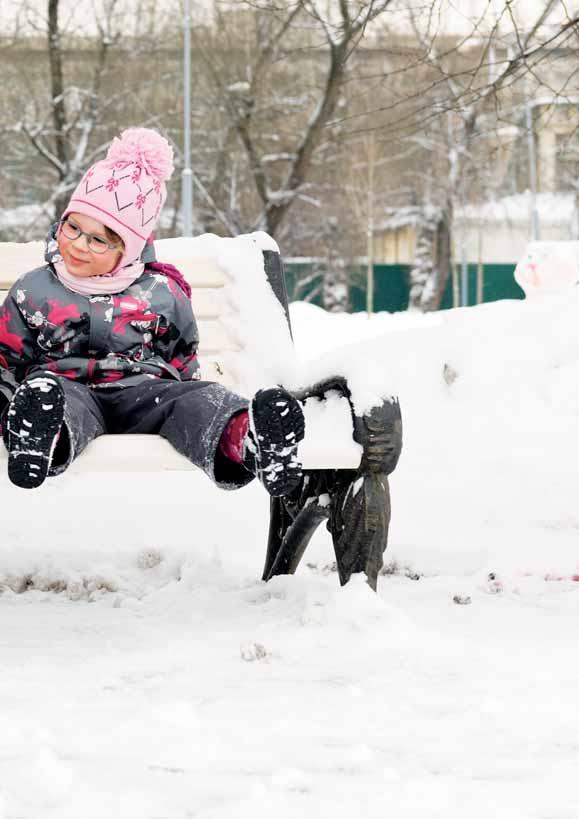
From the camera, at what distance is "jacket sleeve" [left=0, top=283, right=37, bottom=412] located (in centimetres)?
355

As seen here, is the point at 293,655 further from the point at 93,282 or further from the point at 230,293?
the point at 230,293

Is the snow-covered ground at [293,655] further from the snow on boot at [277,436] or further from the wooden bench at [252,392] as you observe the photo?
the snow on boot at [277,436]

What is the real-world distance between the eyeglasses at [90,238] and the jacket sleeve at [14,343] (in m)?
0.21

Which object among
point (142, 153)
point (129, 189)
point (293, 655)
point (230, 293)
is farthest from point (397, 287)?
point (293, 655)

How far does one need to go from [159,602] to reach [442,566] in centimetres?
118

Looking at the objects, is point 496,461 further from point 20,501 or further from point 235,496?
point 20,501

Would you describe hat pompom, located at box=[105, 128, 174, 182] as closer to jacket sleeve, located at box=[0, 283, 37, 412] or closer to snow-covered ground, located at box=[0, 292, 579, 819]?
jacket sleeve, located at box=[0, 283, 37, 412]

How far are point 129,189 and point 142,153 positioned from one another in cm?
17

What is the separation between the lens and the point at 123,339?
11.8 feet

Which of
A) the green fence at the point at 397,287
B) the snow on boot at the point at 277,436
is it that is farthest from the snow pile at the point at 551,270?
the green fence at the point at 397,287

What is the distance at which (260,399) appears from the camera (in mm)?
2928

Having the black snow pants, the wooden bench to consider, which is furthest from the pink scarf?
the wooden bench

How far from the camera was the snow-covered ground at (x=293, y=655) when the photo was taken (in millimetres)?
2143

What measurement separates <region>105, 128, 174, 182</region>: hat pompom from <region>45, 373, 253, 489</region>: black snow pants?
73 centimetres
